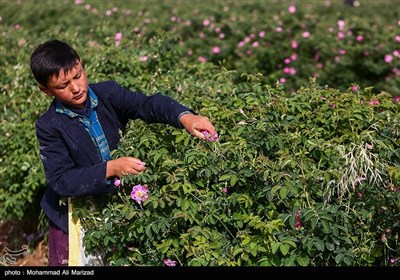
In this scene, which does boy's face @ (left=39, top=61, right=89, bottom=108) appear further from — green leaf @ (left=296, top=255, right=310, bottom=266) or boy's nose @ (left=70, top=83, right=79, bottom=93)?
green leaf @ (left=296, top=255, right=310, bottom=266)

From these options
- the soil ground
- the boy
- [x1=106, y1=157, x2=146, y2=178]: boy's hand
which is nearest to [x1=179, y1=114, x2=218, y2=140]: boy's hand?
the boy

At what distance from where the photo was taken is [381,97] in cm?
301

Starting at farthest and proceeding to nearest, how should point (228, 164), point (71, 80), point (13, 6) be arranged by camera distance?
1. point (13, 6)
2. point (71, 80)
3. point (228, 164)

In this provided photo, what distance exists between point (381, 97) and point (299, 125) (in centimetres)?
52

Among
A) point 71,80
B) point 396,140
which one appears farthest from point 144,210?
point 396,140

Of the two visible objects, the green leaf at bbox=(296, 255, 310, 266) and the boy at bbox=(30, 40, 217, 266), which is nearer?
the green leaf at bbox=(296, 255, 310, 266)

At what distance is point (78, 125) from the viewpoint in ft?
8.88

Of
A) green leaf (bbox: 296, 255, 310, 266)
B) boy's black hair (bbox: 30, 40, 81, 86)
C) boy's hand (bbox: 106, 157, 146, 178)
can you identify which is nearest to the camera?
green leaf (bbox: 296, 255, 310, 266)

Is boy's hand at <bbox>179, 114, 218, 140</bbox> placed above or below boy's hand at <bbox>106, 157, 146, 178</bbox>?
above

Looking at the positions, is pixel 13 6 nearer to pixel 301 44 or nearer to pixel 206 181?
pixel 301 44

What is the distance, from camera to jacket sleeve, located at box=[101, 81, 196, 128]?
268cm

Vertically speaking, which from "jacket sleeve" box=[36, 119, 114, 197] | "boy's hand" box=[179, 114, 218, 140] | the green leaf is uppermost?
"boy's hand" box=[179, 114, 218, 140]

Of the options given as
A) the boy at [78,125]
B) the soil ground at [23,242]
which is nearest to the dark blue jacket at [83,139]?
the boy at [78,125]

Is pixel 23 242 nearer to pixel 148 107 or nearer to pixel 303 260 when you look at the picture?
pixel 148 107
